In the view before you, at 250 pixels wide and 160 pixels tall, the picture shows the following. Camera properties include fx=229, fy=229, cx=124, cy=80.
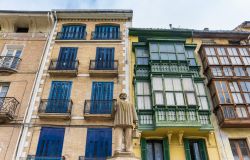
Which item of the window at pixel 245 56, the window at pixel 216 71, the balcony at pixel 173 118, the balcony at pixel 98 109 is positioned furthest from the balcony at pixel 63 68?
the window at pixel 245 56

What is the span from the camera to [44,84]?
13633 mm


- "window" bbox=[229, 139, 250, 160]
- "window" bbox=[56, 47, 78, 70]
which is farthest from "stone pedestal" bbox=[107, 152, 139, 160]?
"window" bbox=[56, 47, 78, 70]

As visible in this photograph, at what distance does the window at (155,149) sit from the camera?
11.3m

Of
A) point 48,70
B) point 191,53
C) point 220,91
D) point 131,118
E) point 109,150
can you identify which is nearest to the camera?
point 131,118

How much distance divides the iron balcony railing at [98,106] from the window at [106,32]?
5.47m

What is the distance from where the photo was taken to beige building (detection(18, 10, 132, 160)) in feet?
37.8

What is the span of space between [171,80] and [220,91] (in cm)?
278

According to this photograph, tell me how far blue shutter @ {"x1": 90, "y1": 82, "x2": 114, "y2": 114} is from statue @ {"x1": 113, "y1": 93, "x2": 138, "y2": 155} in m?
4.23

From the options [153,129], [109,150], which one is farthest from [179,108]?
[109,150]

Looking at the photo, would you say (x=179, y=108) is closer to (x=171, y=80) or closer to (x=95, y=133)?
(x=171, y=80)

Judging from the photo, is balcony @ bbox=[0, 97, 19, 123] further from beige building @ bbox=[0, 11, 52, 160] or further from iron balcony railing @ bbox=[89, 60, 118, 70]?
iron balcony railing @ bbox=[89, 60, 118, 70]

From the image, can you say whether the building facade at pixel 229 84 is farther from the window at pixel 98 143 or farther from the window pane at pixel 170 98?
the window at pixel 98 143

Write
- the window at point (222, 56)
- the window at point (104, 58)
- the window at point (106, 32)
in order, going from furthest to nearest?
the window at point (106, 32), the window at point (222, 56), the window at point (104, 58)

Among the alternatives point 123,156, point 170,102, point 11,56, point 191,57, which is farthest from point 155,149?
point 11,56
